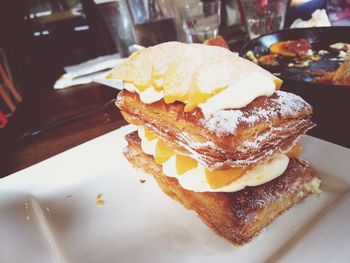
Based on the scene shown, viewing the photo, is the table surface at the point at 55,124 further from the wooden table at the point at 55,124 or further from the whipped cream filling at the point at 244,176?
the whipped cream filling at the point at 244,176

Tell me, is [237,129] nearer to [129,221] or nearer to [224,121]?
[224,121]

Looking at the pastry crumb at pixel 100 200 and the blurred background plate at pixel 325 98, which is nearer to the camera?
the blurred background plate at pixel 325 98

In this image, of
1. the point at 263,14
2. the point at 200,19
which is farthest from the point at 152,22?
the point at 263,14

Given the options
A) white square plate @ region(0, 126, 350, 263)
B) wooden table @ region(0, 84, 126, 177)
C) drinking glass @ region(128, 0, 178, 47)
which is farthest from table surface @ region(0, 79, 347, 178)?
drinking glass @ region(128, 0, 178, 47)

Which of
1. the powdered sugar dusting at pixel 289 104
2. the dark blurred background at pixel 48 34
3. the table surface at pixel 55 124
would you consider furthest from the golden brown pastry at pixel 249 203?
the dark blurred background at pixel 48 34

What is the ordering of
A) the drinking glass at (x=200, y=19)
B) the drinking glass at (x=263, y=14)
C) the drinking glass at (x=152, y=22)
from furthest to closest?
the drinking glass at (x=152, y=22) < the drinking glass at (x=200, y=19) < the drinking glass at (x=263, y=14)

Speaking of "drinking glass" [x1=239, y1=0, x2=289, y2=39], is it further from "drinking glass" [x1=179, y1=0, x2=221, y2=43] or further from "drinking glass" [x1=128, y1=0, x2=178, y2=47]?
"drinking glass" [x1=128, y1=0, x2=178, y2=47]
